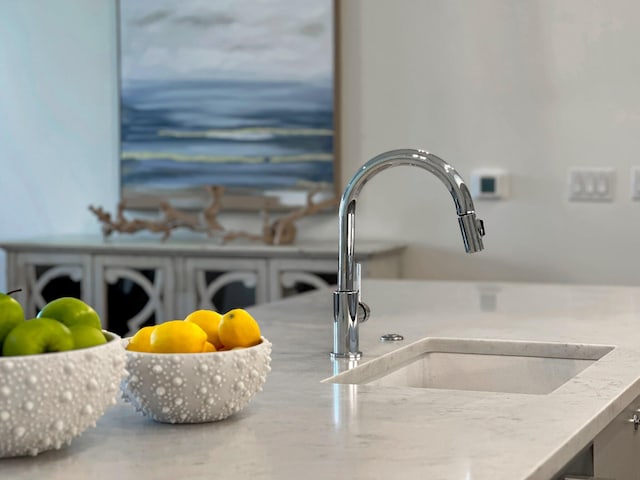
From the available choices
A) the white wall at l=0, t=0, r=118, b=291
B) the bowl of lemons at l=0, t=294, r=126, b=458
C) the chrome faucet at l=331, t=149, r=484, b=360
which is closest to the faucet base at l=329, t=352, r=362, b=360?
the chrome faucet at l=331, t=149, r=484, b=360

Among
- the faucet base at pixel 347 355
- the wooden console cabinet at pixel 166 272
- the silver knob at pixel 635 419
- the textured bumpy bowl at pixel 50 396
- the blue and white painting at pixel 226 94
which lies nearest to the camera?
the textured bumpy bowl at pixel 50 396

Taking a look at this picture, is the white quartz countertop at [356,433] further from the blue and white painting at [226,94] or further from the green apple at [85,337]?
the blue and white painting at [226,94]

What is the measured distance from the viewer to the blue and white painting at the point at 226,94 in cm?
418

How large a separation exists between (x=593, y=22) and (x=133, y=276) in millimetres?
1880

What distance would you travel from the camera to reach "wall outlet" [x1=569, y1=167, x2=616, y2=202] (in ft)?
12.7

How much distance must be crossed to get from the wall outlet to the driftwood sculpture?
0.88 m

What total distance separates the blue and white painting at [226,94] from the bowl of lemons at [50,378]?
2997 mm

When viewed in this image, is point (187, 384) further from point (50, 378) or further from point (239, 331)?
point (50, 378)

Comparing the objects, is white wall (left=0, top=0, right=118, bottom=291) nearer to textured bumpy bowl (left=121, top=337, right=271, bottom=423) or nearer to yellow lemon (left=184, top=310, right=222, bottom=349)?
yellow lemon (left=184, top=310, right=222, bottom=349)

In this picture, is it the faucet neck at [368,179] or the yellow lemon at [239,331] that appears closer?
the yellow lemon at [239,331]

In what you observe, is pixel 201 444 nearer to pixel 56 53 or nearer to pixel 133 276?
pixel 133 276

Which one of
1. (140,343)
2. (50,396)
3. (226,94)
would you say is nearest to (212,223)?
(226,94)

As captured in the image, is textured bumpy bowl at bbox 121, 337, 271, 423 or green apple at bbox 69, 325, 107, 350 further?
textured bumpy bowl at bbox 121, 337, 271, 423

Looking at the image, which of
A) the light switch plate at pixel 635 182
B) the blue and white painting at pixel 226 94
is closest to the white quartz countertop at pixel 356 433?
the light switch plate at pixel 635 182
